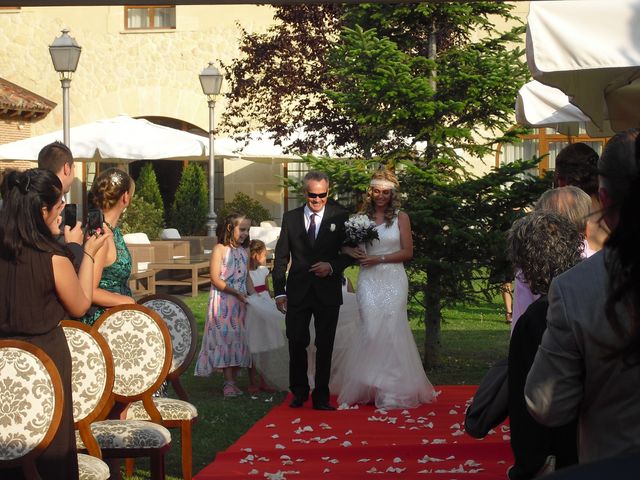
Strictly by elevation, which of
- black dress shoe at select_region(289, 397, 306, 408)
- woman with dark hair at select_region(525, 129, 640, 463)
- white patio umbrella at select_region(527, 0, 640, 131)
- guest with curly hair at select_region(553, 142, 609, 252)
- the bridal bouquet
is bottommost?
black dress shoe at select_region(289, 397, 306, 408)

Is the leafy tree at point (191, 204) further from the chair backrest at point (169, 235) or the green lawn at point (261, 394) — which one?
the green lawn at point (261, 394)

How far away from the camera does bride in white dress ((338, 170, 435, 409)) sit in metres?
9.41

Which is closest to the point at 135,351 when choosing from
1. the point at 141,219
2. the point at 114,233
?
the point at 114,233

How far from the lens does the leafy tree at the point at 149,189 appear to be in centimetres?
2764

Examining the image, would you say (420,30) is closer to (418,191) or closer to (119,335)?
(418,191)

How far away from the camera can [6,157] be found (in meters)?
Result: 22.1

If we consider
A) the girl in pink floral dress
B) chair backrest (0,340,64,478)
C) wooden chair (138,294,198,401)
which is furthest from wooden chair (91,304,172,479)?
the girl in pink floral dress

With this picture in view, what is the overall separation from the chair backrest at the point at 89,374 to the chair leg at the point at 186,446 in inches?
56.3

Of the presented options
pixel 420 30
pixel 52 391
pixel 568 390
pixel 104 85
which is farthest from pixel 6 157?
pixel 568 390

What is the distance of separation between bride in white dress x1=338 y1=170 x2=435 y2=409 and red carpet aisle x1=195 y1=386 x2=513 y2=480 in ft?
1.58

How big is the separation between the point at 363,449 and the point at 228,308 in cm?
287

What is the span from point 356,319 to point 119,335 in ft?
14.0

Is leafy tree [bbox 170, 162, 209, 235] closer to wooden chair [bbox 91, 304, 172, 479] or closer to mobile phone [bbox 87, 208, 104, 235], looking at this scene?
mobile phone [bbox 87, 208, 104, 235]

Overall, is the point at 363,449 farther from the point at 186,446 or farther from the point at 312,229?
the point at 312,229
